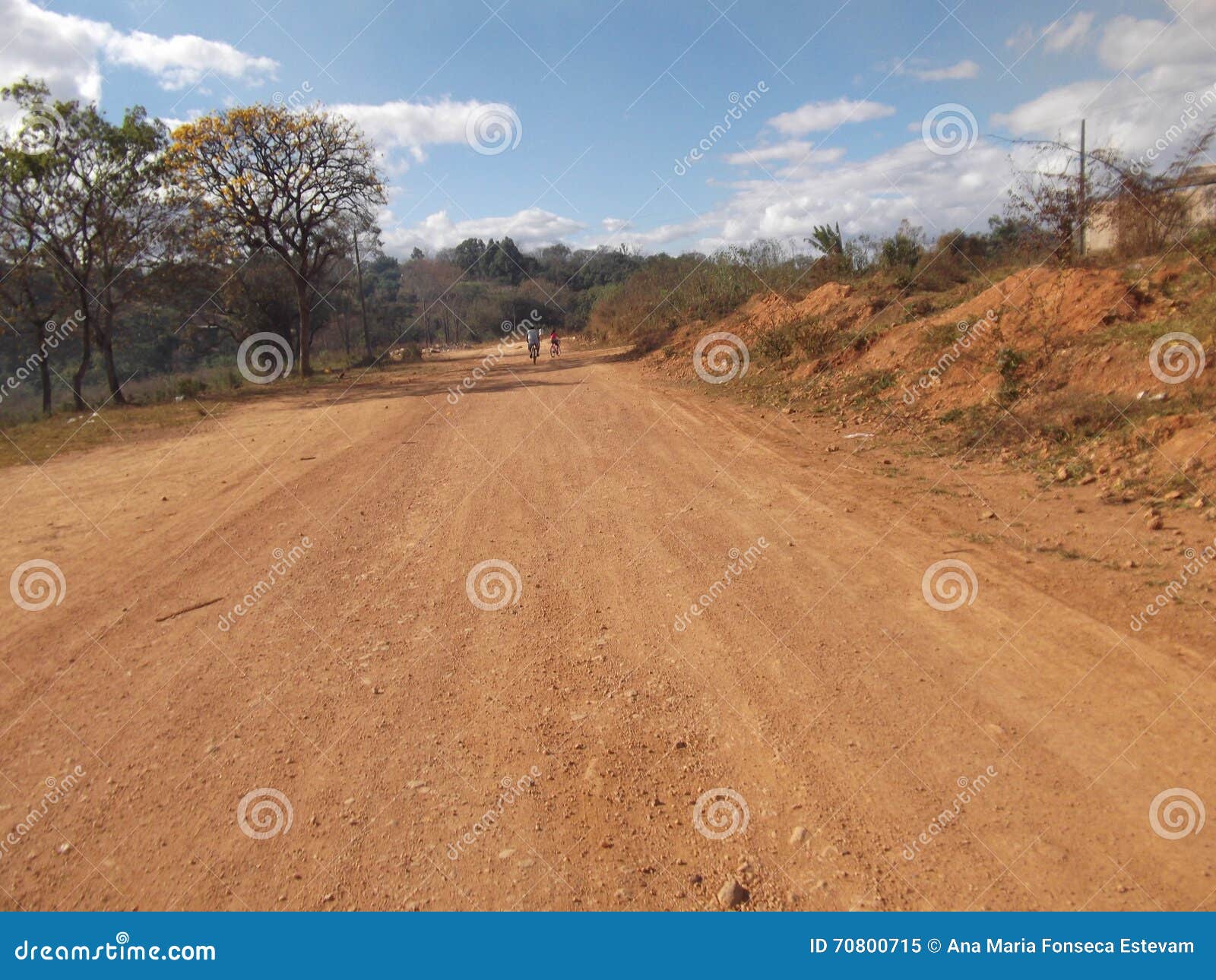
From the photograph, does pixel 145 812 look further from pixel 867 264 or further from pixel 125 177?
pixel 125 177

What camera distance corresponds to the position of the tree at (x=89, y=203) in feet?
63.5

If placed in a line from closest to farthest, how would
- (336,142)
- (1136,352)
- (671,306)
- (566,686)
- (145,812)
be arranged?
(145,812)
(566,686)
(1136,352)
(336,142)
(671,306)

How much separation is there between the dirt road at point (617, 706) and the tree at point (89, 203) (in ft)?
53.3

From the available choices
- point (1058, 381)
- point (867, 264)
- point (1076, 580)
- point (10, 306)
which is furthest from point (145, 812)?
point (10, 306)

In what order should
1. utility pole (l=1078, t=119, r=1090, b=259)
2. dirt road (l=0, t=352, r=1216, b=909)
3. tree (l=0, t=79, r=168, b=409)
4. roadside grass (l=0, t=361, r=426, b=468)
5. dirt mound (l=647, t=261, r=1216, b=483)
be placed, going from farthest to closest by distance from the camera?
tree (l=0, t=79, r=168, b=409)
roadside grass (l=0, t=361, r=426, b=468)
utility pole (l=1078, t=119, r=1090, b=259)
dirt mound (l=647, t=261, r=1216, b=483)
dirt road (l=0, t=352, r=1216, b=909)

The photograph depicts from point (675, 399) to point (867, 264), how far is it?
8.91 metres

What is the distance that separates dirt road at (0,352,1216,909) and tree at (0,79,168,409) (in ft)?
53.3

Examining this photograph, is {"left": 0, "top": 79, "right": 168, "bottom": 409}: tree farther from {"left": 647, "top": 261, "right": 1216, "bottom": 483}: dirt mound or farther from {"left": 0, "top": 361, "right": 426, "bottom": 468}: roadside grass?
{"left": 647, "top": 261, "right": 1216, "bottom": 483}: dirt mound

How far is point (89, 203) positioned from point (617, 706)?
22.9m

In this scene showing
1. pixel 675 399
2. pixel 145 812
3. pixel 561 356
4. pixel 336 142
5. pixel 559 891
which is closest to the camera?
pixel 559 891

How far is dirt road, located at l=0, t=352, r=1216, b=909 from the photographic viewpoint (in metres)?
3.07

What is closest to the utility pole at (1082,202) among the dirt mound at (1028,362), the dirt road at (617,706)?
the dirt mound at (1028,362)

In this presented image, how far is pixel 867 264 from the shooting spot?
2069 centimetres

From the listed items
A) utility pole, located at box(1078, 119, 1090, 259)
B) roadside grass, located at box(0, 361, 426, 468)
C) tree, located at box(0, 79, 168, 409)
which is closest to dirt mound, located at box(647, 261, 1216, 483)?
utility pole, located at box(1078, 119, 1090, 259)
